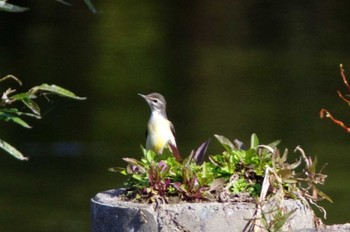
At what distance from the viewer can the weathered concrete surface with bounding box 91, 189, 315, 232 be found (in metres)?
2.96

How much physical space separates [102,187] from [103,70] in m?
7.09

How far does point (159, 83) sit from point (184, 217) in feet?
37.9

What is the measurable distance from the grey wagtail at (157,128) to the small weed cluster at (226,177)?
8.67 feet

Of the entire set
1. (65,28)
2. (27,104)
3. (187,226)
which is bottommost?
(187,226)

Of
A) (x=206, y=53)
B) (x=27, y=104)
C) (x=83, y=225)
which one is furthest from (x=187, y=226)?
(x=206, y=53)

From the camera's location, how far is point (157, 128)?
6.09 m

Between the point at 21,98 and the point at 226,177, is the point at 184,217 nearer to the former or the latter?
the point at 226,177

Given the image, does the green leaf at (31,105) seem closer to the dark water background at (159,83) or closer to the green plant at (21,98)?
the green plant at (21,98)

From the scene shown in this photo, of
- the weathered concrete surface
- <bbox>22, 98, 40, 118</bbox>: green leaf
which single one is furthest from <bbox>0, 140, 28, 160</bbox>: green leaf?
the weathered concrete surface

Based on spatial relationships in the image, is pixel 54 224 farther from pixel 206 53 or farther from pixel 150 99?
pixel 206 53

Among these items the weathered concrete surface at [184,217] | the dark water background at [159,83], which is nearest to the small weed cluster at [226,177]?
the weathered concrete surface at [184,217]

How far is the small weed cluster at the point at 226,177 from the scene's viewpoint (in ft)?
9.94

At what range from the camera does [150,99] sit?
6.35 m

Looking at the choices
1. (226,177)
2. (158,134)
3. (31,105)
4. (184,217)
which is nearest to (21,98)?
(31,105)
